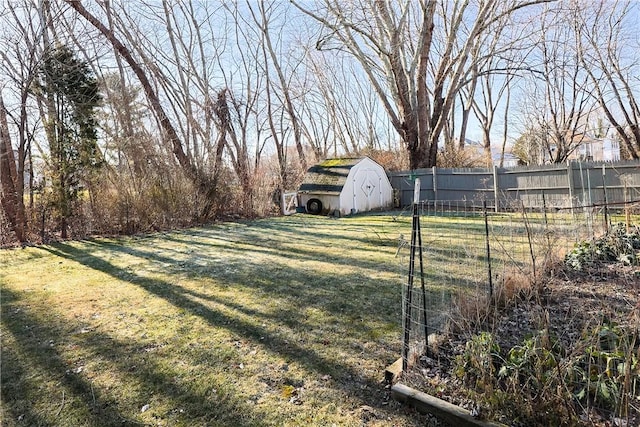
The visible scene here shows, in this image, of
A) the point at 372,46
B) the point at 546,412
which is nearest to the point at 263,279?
the point at 546,412

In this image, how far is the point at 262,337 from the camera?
9.30ft

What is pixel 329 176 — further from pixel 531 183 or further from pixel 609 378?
pixel 609 378

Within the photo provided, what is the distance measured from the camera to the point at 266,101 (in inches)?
611

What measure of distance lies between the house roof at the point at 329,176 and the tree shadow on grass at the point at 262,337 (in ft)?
25.6

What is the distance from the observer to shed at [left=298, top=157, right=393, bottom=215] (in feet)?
38.6

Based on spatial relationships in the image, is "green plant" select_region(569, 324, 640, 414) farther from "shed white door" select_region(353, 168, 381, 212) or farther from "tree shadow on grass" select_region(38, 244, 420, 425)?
"shed white door" select_region(353, 168, 381, 212)

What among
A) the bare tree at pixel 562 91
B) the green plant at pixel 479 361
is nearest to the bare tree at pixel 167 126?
the green plant at pixel 479 361

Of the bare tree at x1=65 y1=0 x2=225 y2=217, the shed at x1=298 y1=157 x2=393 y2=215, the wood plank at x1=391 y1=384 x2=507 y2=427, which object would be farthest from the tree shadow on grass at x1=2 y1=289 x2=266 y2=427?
Answer: the shed at x1=298 y1=157 x2=393 y2=215

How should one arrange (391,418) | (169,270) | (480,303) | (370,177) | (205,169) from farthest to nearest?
(370,177) → (205,169) → (169,270) → (480,303) → (391,418)

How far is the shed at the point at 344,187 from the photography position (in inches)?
464

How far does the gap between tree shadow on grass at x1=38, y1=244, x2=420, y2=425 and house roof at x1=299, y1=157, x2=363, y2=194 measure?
25.6 ft

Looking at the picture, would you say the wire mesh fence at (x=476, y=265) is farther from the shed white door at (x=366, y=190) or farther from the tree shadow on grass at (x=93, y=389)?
the shed white door at (x=366, y=190)

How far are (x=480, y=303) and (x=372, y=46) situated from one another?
10.9 meters

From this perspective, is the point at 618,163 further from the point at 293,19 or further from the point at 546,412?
the point at 293,19
